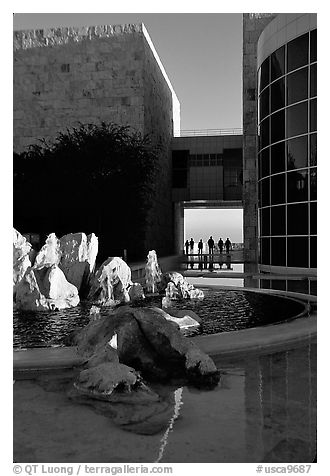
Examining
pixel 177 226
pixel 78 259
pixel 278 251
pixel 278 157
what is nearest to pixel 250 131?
pixel 278 157

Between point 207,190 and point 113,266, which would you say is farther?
point 207,190

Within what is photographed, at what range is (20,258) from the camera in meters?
12.4

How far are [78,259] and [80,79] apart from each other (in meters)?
21.6

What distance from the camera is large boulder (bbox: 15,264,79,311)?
435 inches

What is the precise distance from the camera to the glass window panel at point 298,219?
1927 cm

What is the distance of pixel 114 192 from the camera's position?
82.7ft

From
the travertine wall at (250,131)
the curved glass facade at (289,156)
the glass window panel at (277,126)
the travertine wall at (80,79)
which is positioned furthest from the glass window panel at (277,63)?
the travertine wall at (80,79)

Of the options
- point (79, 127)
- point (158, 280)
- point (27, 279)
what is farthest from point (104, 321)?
point (79, 127)

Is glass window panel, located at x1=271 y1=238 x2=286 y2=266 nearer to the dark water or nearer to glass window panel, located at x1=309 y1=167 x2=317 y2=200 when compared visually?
glass window panel, located at x1=309 y1=167 x2=317 y2=200

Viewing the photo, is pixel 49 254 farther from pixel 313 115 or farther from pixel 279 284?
pixel 313 115

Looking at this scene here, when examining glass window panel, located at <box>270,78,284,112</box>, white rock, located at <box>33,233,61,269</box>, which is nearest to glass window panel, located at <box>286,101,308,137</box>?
glass window panel, located at <box>270,78,284,112</box>

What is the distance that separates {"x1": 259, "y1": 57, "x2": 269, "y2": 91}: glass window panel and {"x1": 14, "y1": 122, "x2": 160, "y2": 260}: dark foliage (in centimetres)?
832
